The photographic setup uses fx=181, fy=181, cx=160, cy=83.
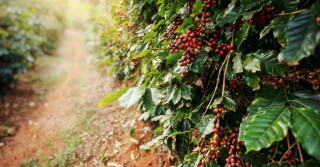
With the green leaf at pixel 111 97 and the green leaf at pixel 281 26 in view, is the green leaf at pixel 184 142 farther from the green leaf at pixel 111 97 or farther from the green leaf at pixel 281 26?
the green leaf at pixel 281 26

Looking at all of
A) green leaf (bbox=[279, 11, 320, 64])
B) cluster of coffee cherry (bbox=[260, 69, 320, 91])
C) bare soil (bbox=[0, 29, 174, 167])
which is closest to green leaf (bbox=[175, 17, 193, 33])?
green leaf (bbox=[279, 11, 320, 64])

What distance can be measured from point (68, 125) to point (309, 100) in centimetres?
438

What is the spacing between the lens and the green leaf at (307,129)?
0.75 meters

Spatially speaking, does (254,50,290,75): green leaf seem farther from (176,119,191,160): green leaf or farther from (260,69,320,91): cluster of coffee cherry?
(176,119,191,160): green leaf

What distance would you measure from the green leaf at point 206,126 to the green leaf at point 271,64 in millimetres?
479

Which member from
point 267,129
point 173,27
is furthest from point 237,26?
point 267,129

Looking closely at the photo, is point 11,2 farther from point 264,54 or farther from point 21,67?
point 264,54

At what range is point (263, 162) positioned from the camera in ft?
4.58

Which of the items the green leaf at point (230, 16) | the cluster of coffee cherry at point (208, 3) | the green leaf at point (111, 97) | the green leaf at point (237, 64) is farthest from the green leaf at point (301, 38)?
the green leaf at point (111, 97)

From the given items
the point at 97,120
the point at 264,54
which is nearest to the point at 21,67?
the point at 97,120

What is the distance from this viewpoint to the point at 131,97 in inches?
43.3

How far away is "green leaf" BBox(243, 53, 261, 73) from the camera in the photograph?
3.84ft

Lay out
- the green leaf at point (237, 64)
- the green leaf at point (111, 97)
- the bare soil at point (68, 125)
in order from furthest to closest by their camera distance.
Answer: the bare soil at point (68, 125), the green leaf at point (237, 64), the green leaf at point (111, 97)

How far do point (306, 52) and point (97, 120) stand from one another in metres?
A: 3.79
